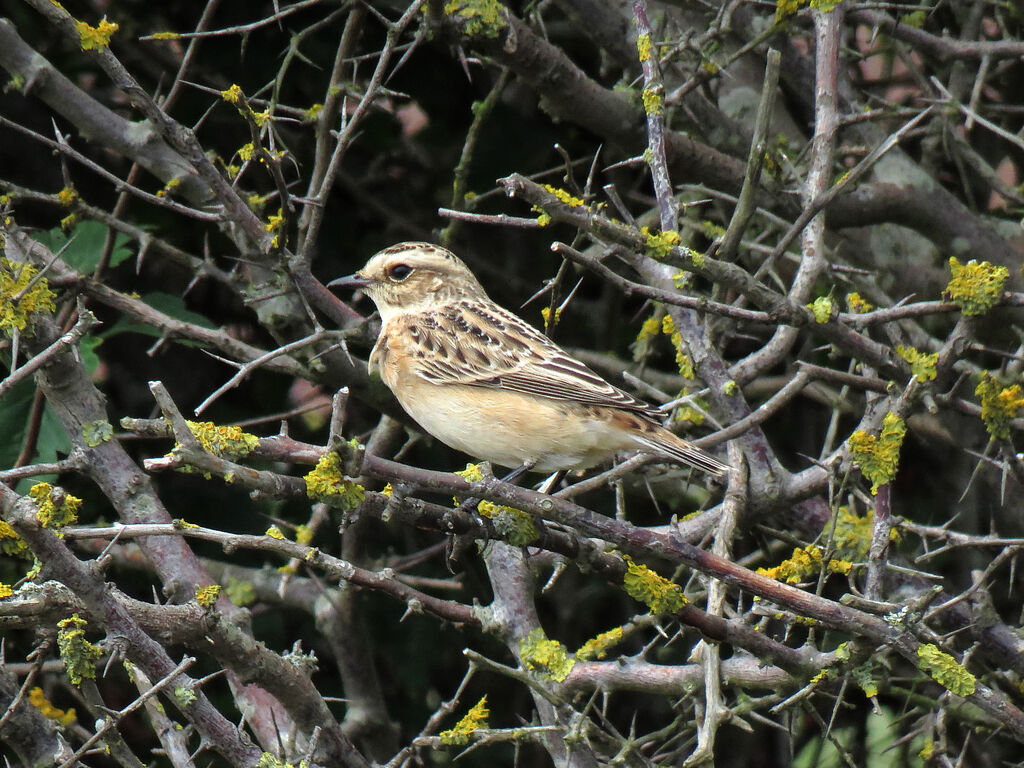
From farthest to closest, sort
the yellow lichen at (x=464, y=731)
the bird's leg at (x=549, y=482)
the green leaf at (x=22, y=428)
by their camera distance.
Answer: the bird's leg at (x=549, y=482) → the green leaf at (x=22, y=428) → the yellow lichen at (x=464, y=731)

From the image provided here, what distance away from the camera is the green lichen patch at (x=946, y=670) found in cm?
326

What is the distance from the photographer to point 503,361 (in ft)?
16.0

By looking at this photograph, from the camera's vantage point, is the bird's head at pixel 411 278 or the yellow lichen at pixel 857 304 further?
the bird's head at pixel 411 278

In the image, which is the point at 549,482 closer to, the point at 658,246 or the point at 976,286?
the point at 658,246

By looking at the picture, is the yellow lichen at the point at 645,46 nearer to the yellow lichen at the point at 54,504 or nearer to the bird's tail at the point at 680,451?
the bird's tail at the point at 680,451

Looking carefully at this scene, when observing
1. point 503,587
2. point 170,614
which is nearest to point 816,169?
point 503,587

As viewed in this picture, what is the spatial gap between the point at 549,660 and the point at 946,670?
137cm

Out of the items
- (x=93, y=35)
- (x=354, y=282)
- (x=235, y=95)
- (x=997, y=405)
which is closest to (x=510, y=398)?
(x=354, y=282)

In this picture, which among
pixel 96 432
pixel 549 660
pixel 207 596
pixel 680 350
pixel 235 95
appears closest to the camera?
pixel 207 596

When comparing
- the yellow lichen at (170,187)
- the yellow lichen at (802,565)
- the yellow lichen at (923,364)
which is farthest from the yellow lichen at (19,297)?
the yellow lichen at (923,364)

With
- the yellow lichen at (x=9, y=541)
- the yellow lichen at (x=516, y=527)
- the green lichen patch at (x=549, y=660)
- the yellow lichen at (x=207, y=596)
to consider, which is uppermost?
the yellow lichen at (x=9, y=541)

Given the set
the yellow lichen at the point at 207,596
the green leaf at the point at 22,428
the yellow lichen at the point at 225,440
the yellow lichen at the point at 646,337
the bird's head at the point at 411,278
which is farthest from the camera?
the bird's head at the point at 411,278

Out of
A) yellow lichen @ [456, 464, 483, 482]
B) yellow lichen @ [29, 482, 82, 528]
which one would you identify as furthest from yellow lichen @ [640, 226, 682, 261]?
yellow lichen @ [29, 482, 82, 528]

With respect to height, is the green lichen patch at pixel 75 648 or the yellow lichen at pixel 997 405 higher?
the yellow lichen at pixel 997 405
